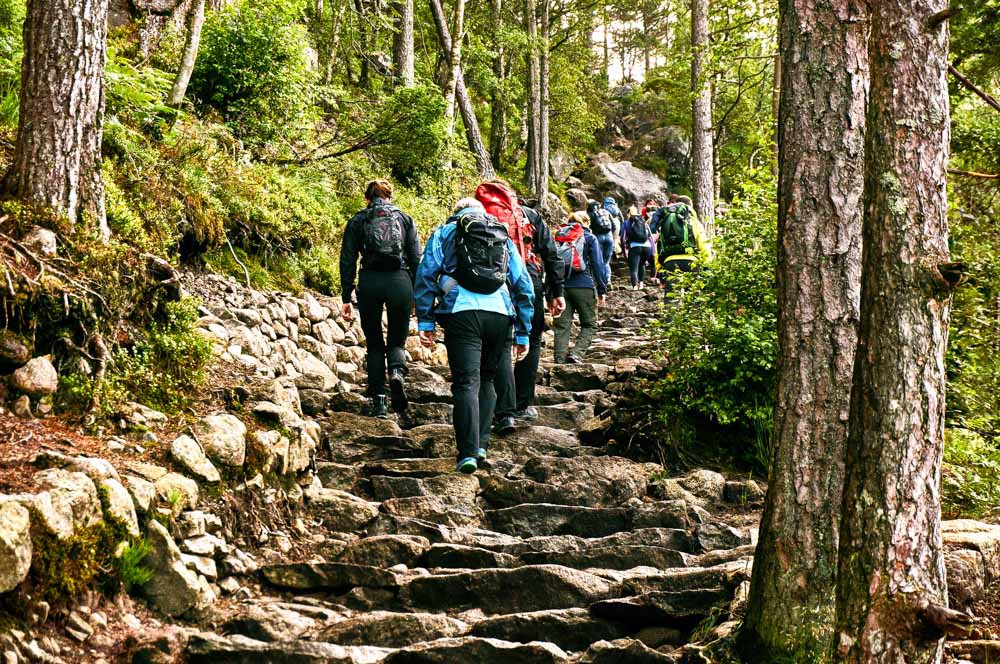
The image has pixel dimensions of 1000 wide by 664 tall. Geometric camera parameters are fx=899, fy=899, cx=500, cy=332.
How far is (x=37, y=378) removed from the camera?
5324 millimetres

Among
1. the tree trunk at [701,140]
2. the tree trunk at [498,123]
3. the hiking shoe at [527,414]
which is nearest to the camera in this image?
the hiking shoe at [527,414]

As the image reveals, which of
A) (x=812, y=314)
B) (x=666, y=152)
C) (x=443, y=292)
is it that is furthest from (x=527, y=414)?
(x=666, y=152)

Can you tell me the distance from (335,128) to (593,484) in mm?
12702

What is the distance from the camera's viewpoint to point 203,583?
4914 millimetres

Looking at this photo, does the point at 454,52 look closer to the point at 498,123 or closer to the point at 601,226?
the point at 601,226

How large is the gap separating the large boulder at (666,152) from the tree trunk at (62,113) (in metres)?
33.4

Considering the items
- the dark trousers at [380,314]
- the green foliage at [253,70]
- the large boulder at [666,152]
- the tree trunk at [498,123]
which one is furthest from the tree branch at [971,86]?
the large boulder at [666,152]

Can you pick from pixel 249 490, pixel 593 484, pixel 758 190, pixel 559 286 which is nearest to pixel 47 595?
pixel 249 490

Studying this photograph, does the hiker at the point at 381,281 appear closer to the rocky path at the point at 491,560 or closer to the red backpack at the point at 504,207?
the rocky path at the point at 491,560

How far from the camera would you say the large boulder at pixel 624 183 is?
34688mm

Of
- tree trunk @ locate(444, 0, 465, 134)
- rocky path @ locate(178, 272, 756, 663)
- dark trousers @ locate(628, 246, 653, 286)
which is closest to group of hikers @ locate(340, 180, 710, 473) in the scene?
rocky path @ locate(178, 272, 756, 663)

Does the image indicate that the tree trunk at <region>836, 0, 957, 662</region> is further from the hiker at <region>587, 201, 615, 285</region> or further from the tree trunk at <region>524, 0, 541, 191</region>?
the tree trunk at <region>524, 0, 541, 191</region>

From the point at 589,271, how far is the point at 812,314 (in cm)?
856

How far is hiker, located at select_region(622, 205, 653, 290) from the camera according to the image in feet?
66.7
